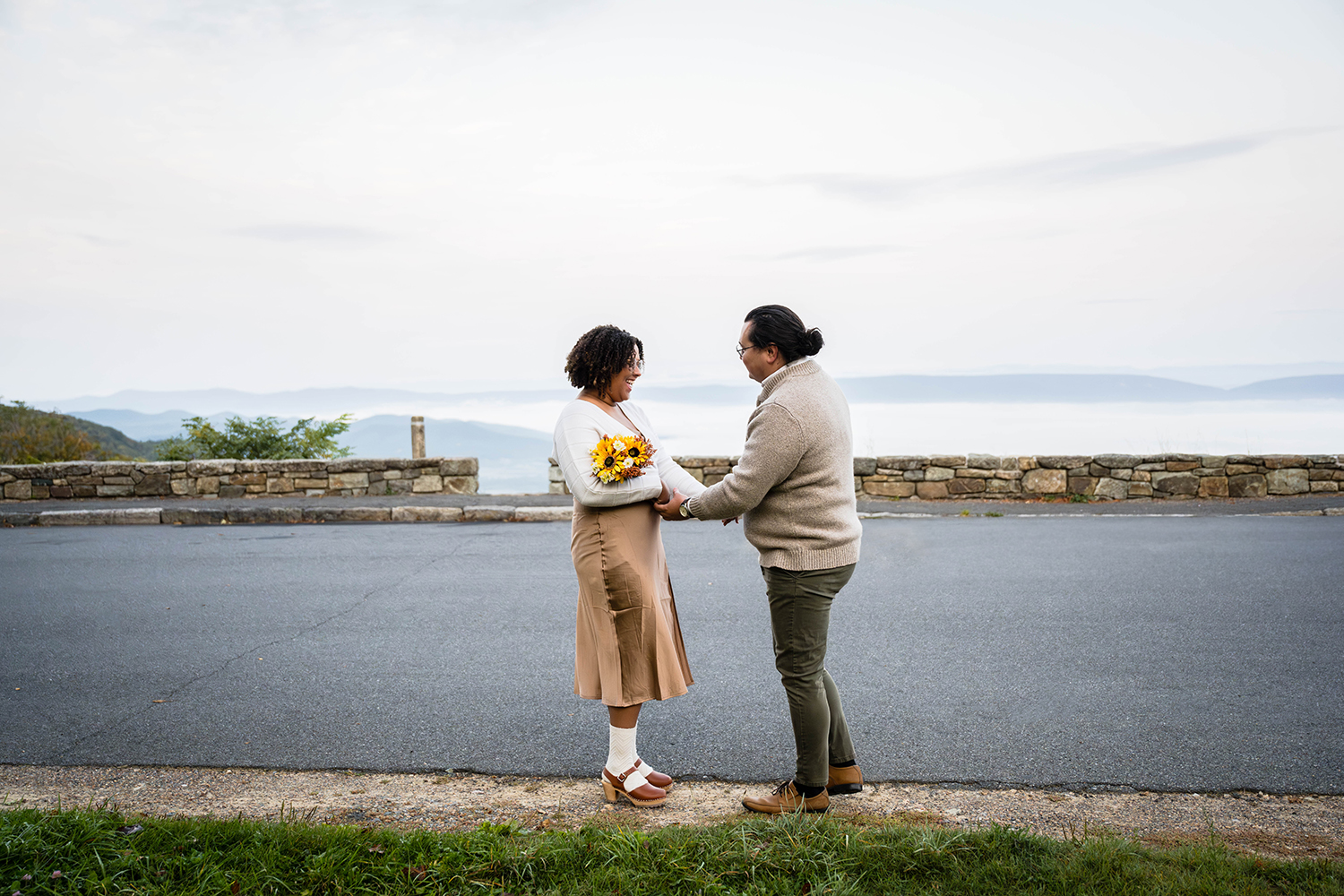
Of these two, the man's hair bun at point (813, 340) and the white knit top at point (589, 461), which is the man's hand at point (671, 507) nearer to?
the white knit top at point (589, 461)

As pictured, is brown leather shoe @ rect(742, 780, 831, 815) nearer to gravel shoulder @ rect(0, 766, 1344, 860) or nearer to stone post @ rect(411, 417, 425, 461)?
gravel shoulder @ rect(0, 766, 1344, 860)

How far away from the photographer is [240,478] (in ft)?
48.4

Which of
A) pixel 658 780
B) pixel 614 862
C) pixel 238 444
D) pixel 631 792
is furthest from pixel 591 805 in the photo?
pixel 238 444

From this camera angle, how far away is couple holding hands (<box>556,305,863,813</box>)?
11.3 ft

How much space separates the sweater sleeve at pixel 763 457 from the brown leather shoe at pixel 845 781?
4.01ft

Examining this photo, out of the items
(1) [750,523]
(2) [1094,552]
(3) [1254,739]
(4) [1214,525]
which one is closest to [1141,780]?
(3) [1254,739]

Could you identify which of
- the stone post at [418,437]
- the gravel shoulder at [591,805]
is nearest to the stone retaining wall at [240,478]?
the stone post at [418,437]

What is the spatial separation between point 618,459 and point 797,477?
72 cm

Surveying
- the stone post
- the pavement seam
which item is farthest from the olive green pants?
the stone post

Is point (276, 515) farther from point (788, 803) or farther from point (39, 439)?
point (39, 439)

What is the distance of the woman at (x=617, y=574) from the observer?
147 inches

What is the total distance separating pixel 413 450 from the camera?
1555cm

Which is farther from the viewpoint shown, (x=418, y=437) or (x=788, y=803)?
(x=418, y=437)

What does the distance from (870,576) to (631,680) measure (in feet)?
16.0
